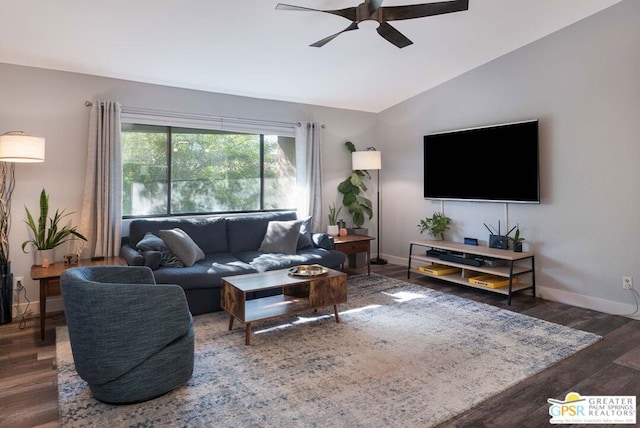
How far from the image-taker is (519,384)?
2426 millimetres

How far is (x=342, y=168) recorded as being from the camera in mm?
6035

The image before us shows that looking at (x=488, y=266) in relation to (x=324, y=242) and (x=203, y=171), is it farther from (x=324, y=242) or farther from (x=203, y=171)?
(x=203, y=171)

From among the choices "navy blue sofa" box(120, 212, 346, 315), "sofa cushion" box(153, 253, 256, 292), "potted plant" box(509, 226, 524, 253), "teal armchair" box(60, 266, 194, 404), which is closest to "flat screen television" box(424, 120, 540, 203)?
"potted plant" box(509, 226, 524, 253)

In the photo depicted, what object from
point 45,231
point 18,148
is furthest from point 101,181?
point 18,148

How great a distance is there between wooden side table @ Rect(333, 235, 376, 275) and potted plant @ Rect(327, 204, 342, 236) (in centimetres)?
19

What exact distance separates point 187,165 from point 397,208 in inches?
125

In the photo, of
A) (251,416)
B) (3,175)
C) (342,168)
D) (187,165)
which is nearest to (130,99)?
(187,165)

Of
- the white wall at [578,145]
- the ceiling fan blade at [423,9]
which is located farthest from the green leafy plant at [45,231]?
the white wall at [578,145]

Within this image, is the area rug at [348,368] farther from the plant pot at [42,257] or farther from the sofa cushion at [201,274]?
the plant pot at [42,257]

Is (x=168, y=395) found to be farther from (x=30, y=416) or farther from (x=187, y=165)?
(x=187, y=165)

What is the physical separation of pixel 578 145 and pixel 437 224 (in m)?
1.85

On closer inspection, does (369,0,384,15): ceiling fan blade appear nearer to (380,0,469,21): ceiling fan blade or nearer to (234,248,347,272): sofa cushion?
(380,0,469,21): ceiling fan blade

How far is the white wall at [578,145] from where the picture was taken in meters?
3.62

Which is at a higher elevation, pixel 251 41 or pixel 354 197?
pixel 251 41
